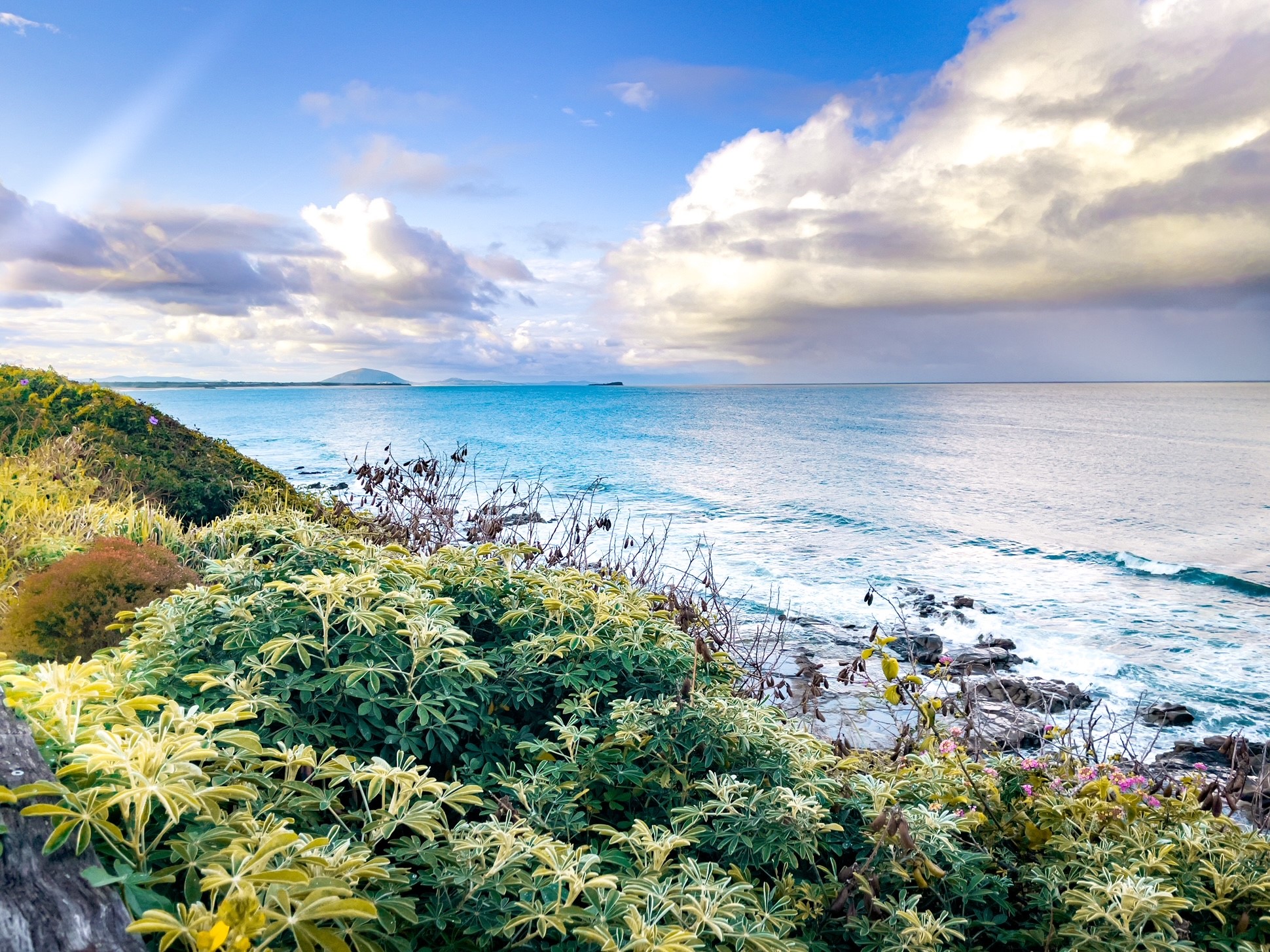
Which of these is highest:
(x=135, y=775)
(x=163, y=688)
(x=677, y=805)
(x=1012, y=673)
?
(x=135, y=775)

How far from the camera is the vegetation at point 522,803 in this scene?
1652 millimetres

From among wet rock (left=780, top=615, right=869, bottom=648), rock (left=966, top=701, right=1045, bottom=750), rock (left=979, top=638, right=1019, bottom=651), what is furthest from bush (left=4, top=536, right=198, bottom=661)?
rock (left=979, top=638, right=1019, bottom=651)

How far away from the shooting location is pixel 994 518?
976 inches

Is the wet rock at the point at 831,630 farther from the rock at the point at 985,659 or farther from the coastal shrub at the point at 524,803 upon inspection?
the coastal shrub at the point at 524,803

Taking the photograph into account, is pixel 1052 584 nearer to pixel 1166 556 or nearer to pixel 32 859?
pixel 1166 556

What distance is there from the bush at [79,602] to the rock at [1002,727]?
623cm

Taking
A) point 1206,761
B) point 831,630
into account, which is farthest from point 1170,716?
point 831,630

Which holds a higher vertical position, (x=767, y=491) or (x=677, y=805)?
Result: (x=677, y=805)

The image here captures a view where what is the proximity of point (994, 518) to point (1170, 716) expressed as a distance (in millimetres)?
15898

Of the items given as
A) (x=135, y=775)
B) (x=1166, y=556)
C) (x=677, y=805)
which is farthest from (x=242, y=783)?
(x=1166, y=556)

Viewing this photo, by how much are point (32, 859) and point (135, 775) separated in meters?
0.23

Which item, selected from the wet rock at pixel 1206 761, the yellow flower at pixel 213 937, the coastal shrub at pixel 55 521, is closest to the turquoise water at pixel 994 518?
the wet rock at pixel 1206 761

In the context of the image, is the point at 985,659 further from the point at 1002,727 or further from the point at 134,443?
the point at 134,443

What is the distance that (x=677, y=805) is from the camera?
2.71m
